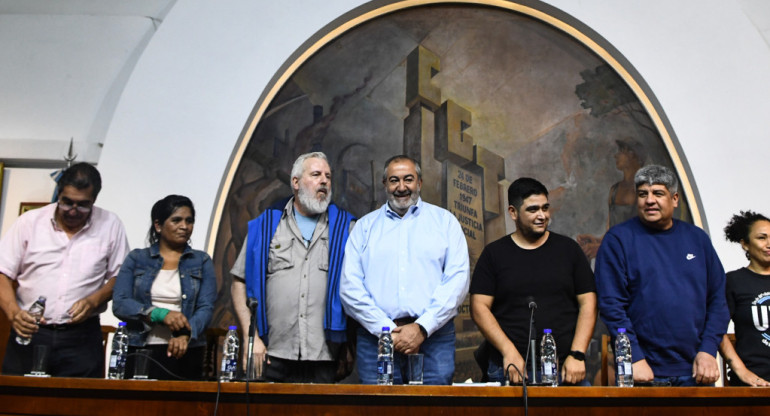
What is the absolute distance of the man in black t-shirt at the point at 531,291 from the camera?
2664 millimetres

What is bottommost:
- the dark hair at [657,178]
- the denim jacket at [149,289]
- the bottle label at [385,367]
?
the bottle label at [385,367]

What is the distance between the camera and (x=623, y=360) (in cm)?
251

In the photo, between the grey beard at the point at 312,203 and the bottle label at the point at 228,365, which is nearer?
the bottle label at the point at 228,365

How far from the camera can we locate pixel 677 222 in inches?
114

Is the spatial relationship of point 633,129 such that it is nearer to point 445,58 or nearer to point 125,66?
point 445,58

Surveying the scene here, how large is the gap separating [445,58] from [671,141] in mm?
1739

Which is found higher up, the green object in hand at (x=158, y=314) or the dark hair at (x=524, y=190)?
the dark hair at (x=524, y=190)

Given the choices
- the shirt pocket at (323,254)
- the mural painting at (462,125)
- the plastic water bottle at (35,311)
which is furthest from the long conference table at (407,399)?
the mural painting at (462,125)

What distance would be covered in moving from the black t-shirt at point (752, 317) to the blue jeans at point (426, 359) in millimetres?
1249

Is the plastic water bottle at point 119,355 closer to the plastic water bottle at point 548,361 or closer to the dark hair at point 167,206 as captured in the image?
the dark hair at point 167,206

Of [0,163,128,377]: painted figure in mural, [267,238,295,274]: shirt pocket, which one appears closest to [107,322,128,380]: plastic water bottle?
[0,163,128,377]: painted figure in mural

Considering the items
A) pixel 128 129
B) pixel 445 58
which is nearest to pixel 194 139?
pixel 128 129

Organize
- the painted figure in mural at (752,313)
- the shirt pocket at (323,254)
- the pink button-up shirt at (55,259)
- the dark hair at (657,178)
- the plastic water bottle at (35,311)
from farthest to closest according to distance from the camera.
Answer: the pink button-up shirt at (55,259), the shirt pocket at (323,254), the plastic water bottle at (35,311), the painted figure in mural at (752,313), the dark hair at (657,178)

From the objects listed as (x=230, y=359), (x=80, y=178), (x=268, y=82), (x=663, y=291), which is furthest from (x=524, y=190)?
(x=268, y=82)
